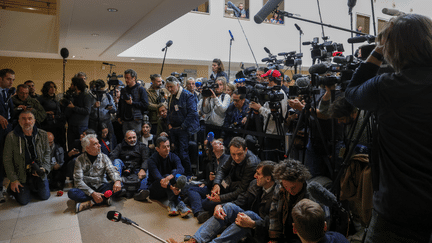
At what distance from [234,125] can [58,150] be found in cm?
250

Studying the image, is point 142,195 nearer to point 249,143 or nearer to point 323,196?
point 249,143

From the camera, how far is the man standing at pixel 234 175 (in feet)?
9.10

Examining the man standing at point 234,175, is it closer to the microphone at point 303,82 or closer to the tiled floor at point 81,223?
the tiled floor at point 81,223

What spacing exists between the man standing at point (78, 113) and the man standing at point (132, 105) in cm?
47

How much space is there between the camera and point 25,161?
355 cm

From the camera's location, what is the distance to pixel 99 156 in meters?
3.58

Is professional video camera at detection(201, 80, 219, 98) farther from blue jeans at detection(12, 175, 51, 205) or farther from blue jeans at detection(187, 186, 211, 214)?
blue jeans at detection(12, 175, 51, 205)

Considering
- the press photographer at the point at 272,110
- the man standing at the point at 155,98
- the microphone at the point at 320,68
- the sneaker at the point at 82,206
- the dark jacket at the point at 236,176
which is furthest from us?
the man standing at the point at 155,98

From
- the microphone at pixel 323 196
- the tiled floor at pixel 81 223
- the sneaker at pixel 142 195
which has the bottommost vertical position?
the tiled floor at pixel 81 223

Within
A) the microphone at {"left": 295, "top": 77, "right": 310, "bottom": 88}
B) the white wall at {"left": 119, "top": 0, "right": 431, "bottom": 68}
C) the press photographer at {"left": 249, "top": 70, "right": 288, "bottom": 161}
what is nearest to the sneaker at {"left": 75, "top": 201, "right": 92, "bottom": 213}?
the press photographer at {"left": 249, "top": 70, "right": 288, "bottom": 161}

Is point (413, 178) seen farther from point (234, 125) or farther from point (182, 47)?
point (182, 47)

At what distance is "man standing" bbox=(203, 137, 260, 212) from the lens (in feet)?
9.10

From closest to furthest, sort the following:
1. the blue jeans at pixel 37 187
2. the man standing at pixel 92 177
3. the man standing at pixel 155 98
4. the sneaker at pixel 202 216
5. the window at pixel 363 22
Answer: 1. the sneaker at pixel 202 216
2. the man standing at pixel 92 177
3. the blue jeans at pixel 37 187
4. the man standing at pixel 155 98
5. the window at pixel 363 22

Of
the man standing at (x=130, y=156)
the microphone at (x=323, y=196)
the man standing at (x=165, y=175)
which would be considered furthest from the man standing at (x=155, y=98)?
the microphone at (x=323, y=196)
